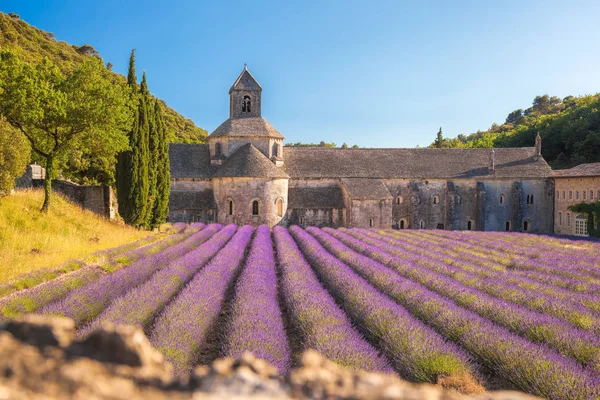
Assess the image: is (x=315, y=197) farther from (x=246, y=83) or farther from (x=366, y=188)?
(x=246, y=83)

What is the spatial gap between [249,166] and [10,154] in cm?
1862

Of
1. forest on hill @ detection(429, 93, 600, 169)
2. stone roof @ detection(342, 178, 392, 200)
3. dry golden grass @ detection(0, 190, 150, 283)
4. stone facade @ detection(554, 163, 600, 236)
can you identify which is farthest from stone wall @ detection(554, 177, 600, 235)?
dry golden grass @ detection(0, 190, 150, 283)

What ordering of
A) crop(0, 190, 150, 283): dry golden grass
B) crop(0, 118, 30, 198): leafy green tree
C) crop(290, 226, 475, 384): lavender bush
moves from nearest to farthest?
crop(290, 226, 475, 384): lavender bush < crop(0, 190, 150, 283): dry golden grass < crop(0, 118, 30, 198): leafy green tree

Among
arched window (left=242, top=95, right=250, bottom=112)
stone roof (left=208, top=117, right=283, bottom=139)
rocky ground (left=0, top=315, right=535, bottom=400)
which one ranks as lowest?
rocky ground (left=0, top=315, right=535, bottom=400)

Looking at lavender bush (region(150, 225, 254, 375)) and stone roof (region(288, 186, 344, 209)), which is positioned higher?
stone roof (region(288, 186, 344, 209))

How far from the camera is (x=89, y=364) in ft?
4.26

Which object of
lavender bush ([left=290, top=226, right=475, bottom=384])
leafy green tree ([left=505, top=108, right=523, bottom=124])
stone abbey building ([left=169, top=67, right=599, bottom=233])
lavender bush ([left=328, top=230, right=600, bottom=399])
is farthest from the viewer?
leafy green tree ([left=505, top=108, right=523, bottom=124])

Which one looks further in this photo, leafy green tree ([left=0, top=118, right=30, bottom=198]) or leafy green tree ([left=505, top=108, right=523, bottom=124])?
leafy green tree ([left=505, top=108, right=523, bottom=124])

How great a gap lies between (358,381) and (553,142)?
220 feet

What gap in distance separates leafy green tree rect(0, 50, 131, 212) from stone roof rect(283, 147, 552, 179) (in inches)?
744

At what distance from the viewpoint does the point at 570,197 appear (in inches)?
1335

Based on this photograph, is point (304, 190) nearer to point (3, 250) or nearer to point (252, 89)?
point (252, 89)

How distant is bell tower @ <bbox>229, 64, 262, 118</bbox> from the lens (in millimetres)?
37281

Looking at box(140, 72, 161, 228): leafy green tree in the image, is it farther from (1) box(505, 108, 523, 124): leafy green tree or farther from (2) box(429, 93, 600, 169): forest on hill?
(1) box(505, 108, 523, 124): leafy green tree
